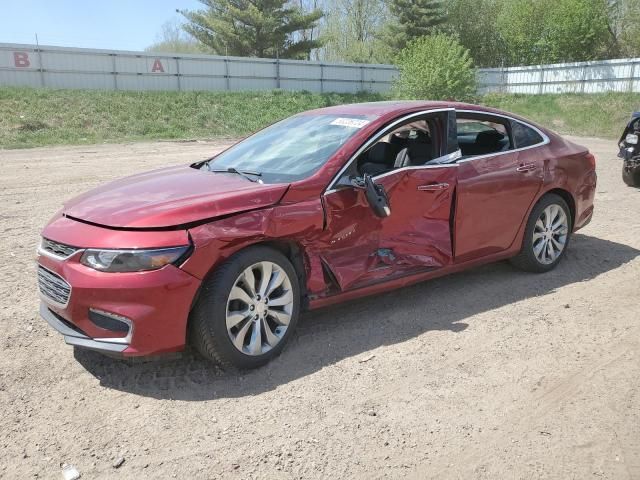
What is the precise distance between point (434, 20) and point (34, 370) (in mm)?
45487

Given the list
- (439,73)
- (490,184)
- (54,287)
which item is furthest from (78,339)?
(439,73)

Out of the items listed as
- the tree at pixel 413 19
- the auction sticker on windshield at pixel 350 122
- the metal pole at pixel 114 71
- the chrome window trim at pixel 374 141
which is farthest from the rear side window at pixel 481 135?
the tree at pixel 413 19

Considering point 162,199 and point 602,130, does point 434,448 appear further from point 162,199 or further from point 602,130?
point 602,130

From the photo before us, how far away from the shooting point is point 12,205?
8.32 m

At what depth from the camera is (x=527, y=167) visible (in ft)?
17.0

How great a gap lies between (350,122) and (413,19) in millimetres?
43566

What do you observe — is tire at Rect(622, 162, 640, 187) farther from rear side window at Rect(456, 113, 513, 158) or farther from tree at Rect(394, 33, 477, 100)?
tree at Rect(394, 33, 477, 100)

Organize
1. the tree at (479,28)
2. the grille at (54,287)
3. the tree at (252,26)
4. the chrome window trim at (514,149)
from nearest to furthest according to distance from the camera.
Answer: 1. the grille at (54,287)
2. the chrome window trim at (514,149)
3. the tree at (252,26)
4. the tree at (479,28)

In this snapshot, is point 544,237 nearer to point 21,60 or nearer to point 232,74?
point 21,60

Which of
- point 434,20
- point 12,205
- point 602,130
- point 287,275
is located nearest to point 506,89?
point 434,20

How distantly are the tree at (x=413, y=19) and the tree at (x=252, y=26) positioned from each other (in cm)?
798

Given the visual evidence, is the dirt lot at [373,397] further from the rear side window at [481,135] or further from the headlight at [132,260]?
the rear side window at [481,135]

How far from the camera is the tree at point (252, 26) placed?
121ft

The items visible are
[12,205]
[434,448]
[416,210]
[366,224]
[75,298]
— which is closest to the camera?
[434,448]
